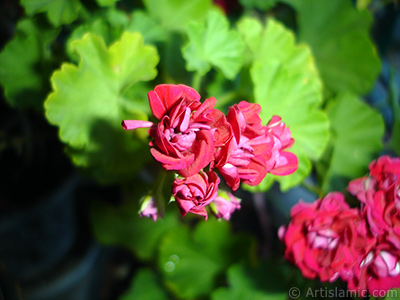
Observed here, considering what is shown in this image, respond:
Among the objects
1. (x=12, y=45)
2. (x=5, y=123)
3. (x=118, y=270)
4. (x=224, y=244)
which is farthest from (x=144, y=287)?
(x=12, y=45)

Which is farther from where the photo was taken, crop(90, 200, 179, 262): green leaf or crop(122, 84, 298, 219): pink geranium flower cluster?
crop(90, 200, 179, 262): green leaf

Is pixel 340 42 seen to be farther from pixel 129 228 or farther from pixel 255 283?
pixel 129 228

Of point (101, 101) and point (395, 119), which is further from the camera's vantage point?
point (395, 119)

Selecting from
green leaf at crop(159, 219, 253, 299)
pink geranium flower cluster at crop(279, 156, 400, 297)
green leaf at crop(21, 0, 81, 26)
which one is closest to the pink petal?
pink geranium flower cluster at crop(279, 156, 400, 297)

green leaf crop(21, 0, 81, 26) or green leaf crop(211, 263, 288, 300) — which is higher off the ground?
green leaf crop(21, 0, 81, 26)

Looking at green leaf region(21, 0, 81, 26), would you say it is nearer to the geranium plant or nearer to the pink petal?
the geranium plant

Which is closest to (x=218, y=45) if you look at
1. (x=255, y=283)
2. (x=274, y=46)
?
(x=274, y=46)

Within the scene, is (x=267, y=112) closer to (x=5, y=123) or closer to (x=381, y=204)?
(x=381, y=204)
